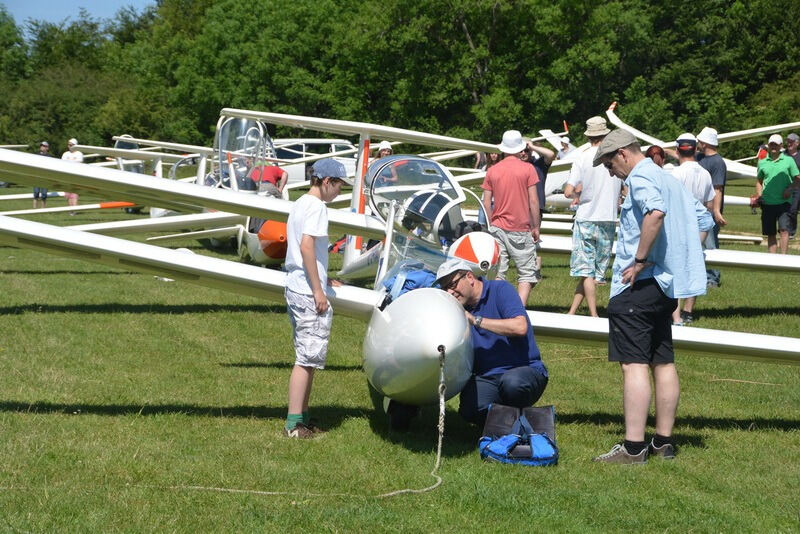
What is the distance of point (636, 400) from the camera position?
205 inches

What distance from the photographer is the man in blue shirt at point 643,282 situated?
514 centimetres

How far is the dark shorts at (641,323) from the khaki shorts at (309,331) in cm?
170

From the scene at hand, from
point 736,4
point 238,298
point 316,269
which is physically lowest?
point 238,298

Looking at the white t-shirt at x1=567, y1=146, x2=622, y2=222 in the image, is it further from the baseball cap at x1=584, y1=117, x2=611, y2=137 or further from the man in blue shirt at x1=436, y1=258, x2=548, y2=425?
the man in blue shirt at x1=436, y1=258, x2=548, y2=425

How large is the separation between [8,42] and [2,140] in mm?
29353

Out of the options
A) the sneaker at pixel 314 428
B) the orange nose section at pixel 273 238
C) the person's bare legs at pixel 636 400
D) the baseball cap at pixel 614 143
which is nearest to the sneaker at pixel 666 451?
the person's bare legs at pixel 636 400

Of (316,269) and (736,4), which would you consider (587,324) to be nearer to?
(316,269)

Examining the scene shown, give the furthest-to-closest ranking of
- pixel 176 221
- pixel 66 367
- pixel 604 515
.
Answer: pixel 176 221 → pixel 66 367 → pixel 604 515

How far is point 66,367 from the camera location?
7.28m

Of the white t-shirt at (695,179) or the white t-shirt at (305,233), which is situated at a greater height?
the white t-shirt at (695,179)

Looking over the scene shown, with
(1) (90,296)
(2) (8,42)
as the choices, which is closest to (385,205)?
(1) (90,296)

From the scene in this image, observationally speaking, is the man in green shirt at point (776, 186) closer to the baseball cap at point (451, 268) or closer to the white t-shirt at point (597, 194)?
the white t-shirt at point (597, 194)

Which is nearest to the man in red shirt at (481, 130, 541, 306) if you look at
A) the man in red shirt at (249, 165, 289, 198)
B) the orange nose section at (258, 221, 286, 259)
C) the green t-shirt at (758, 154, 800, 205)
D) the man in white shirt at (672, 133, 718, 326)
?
the man in white shirt at (672, 133, 718, 326)

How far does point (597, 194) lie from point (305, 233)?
4553mm
